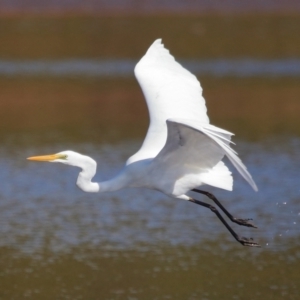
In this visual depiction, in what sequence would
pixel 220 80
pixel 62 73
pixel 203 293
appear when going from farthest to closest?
pixel 62 73 < pixel 220 80 < pixel 203 293

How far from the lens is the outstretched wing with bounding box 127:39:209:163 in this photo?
26.5ft

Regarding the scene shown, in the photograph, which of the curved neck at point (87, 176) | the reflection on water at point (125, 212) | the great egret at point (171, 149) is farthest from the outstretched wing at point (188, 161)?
the reflection on water at point (125, 212)

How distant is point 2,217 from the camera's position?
35.9 feet

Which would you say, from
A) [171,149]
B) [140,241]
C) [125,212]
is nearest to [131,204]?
[125,212]

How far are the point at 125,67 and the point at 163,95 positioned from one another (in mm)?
17159

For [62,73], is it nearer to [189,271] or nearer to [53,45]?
[53,45]

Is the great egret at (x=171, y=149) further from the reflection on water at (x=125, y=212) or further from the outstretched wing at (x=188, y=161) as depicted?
the reflection on water at (x=125, y=212)

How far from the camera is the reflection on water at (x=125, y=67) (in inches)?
937

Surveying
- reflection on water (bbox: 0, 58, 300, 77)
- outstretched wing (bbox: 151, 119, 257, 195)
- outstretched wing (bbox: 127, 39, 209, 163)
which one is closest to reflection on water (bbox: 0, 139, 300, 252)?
outstretched wing (bbox: 127, 39, 209, 163)

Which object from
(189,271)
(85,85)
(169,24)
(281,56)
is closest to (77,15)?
(169,24)

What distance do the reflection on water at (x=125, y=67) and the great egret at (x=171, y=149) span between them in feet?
47.1

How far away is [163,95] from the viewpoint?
8484 mm

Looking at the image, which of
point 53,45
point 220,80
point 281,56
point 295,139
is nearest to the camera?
point 295,139

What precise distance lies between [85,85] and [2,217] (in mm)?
12207
